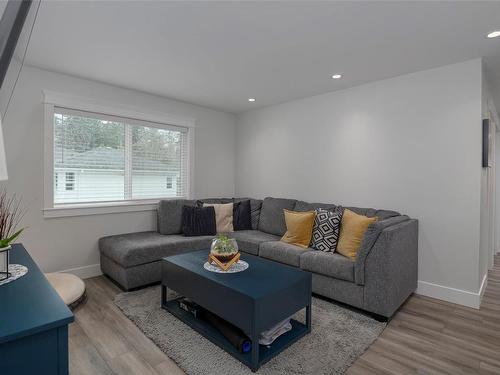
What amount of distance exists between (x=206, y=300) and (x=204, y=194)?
274 centimetres

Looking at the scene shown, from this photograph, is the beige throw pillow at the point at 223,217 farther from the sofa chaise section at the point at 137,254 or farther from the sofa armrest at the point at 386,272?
the sofa armrest at the point at 386,272

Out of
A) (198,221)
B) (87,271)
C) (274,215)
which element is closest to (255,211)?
(274,215)

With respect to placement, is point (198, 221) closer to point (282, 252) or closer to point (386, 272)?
point (282, 252)

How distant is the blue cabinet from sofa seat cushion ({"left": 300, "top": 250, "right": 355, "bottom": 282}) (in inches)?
88.6

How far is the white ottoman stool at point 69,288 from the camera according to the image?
260 centimetres

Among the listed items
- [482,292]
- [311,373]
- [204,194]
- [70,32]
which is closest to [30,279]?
[311,373]

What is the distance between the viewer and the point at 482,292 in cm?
301

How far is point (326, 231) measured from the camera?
3117mm

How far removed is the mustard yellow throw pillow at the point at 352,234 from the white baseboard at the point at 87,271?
2.88 m

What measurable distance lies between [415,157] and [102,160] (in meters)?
3.73

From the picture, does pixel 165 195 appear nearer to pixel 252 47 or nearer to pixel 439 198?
pixel 252 47

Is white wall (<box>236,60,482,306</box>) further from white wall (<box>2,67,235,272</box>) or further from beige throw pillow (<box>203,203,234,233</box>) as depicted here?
white wall (<box>2,67,235,272</box>)

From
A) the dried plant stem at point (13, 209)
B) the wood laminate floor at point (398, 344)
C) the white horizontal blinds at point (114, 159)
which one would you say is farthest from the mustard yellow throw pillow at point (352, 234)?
the dried plant stem at point (13, 209)

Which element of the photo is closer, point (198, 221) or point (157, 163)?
point (198, 221)
